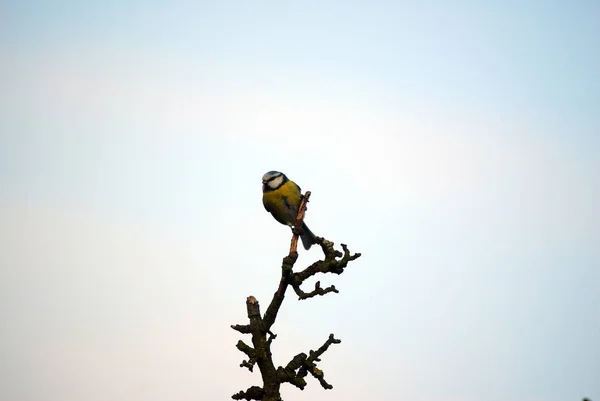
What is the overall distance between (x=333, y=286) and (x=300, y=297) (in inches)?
14.3

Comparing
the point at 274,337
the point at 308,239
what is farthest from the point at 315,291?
the point at 308,239

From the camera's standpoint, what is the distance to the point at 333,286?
7.46 m

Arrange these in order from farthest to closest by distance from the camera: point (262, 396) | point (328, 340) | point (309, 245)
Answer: point (309, 245) → point (328, 340) → point (262, 396)

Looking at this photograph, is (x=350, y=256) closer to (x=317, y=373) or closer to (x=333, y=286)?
(x=333, y=286)

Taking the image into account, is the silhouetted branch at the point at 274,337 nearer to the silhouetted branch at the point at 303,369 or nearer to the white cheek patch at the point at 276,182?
the silhouetted branch at the point at 303,369

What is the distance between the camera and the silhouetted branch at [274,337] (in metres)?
7.04

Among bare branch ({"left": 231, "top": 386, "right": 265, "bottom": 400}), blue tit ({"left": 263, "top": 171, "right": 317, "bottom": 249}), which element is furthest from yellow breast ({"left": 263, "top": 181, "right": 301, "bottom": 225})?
bare branch ({"left": 231, "top": 386, "right": 265, "bottom": 400})

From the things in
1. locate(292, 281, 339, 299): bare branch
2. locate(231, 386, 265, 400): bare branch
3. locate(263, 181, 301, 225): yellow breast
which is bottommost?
locate(231, 386, 265, 400): bare branch

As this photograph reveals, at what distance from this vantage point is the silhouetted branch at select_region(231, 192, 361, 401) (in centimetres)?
704

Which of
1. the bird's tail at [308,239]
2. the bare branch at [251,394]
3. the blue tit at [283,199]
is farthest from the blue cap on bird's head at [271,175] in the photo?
the bare branch at [251,394]

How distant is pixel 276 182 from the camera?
469 inches

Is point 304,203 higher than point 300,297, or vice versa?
point 304,203

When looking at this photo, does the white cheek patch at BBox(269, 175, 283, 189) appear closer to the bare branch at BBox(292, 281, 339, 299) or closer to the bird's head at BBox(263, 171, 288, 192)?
the bird's head at BBox(263, 171, 288, 192)

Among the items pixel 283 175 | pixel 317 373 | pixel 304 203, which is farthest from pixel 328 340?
pixel 283 175
